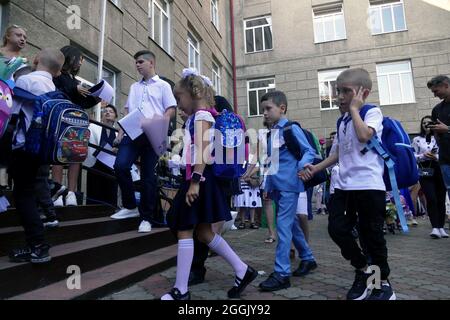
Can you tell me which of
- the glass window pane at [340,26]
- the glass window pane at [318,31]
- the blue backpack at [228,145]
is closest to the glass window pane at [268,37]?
the glass window pane at [318,31]

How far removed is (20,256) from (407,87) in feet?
57.4

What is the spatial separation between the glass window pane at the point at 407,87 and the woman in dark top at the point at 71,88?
1593 cm

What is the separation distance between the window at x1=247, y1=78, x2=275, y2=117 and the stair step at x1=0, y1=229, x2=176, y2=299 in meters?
14.9

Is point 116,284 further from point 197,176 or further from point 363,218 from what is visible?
point 363,218

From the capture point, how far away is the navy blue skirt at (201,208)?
2.73 meters

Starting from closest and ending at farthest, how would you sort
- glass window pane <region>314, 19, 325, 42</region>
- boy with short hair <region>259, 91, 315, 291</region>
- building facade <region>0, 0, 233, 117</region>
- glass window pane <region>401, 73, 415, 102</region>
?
1. boy with short hair <region>259, 91, 315, 291</region>
2. building facade <region>0, 0, 233, 117</region>
3. glass window pane <region>401, 73, 415, 102</region>
4. glass window pane <region>314, 19, 325, 42</region>

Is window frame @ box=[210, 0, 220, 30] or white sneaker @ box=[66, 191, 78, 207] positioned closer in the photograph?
white sneaker @ box=[66, 191, 78, 207]

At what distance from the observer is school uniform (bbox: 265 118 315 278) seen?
3.15 meters

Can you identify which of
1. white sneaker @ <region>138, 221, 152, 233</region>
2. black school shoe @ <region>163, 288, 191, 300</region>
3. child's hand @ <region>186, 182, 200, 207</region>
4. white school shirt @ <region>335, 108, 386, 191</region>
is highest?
white school shirt @ <region>335, 108, 386, 191</region>

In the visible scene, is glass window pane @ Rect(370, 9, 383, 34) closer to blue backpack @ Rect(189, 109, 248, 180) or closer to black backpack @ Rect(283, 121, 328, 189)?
Result: black backpack @ Rect(283, 121, 328, 189)

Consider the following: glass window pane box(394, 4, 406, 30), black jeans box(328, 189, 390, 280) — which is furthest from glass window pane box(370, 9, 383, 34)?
black jeans box(328, 189, 390, 280)

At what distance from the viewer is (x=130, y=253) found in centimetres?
396
